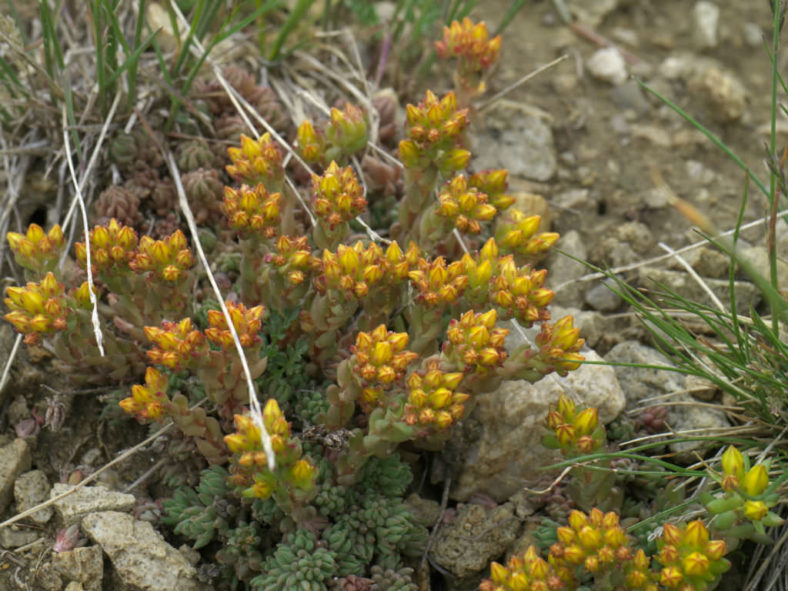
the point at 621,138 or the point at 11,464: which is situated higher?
the point at 621,138

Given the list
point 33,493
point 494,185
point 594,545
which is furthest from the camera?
point 494,185

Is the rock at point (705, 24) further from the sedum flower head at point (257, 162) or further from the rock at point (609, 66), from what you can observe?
the sedum flower head at point (257, 162)

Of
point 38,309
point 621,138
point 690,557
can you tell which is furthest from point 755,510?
point 621,138

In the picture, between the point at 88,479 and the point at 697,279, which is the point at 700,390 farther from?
the point at 88,479

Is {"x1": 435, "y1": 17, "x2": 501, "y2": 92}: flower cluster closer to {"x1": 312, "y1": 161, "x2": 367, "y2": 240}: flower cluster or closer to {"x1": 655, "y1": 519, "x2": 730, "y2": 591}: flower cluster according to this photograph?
{"x1": 312, "y1": 161, "x2": 367, "y2": 240}: flower cluster

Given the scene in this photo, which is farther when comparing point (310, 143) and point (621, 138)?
point (621, 138)

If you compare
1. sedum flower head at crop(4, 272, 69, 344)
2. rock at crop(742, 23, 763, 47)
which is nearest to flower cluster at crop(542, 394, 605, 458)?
sedum flower head at crop(4, 272, 69, 344)

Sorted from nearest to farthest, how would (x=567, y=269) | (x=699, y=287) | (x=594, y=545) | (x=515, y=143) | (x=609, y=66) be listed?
1. (x=594, y=545)
2. (x=699, y=287)
3. (x=567, y=269)
4. (x=515, y=143)
5. (x=609, y=66)

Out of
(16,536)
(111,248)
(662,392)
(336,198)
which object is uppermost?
(336,198)
